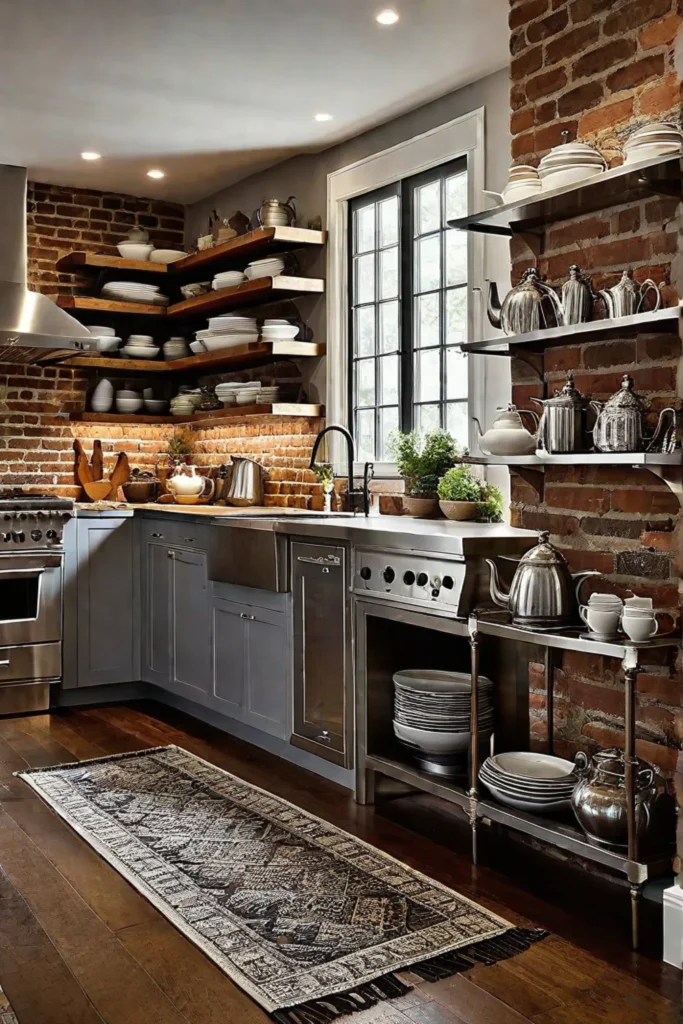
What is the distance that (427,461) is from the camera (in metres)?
4.48

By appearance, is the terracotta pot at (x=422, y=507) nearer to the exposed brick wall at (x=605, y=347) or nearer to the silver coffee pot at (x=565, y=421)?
the exposed brick wall at (x=605, y=347)

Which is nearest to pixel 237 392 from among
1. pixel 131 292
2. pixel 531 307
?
pixel 131 292

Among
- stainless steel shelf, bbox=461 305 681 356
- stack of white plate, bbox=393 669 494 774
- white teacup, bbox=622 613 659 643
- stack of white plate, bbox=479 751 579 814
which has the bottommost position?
stack of white plate, bbox=479 751 579 814

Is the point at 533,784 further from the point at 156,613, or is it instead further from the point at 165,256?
the point at 165,256

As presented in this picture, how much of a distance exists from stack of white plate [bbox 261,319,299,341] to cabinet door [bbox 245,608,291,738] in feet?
5.52

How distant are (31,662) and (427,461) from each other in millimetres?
2403

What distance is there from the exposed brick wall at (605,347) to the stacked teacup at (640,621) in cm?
11

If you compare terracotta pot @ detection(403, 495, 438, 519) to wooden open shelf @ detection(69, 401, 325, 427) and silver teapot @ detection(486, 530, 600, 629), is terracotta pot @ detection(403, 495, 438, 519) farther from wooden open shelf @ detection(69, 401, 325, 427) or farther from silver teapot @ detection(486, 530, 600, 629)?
silver teapot @ detection(486, 530, 600, 629)

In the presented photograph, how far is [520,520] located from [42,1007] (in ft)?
6.70

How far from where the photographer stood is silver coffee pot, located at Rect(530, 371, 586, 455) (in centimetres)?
306

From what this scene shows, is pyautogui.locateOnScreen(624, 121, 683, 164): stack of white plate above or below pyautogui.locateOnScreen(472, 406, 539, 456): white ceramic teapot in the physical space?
above

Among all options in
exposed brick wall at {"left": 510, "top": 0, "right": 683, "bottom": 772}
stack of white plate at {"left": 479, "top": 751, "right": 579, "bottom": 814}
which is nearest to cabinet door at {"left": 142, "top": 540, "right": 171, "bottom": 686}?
exposed brick wall at {"left": 510, "top": 0, "right": 683, "bottom": 772}

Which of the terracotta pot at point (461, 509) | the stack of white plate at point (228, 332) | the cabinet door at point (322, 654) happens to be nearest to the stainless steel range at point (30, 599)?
the stack of white plate at point (228, 332)

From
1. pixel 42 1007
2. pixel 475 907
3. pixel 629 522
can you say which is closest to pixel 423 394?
pixel 629 522
